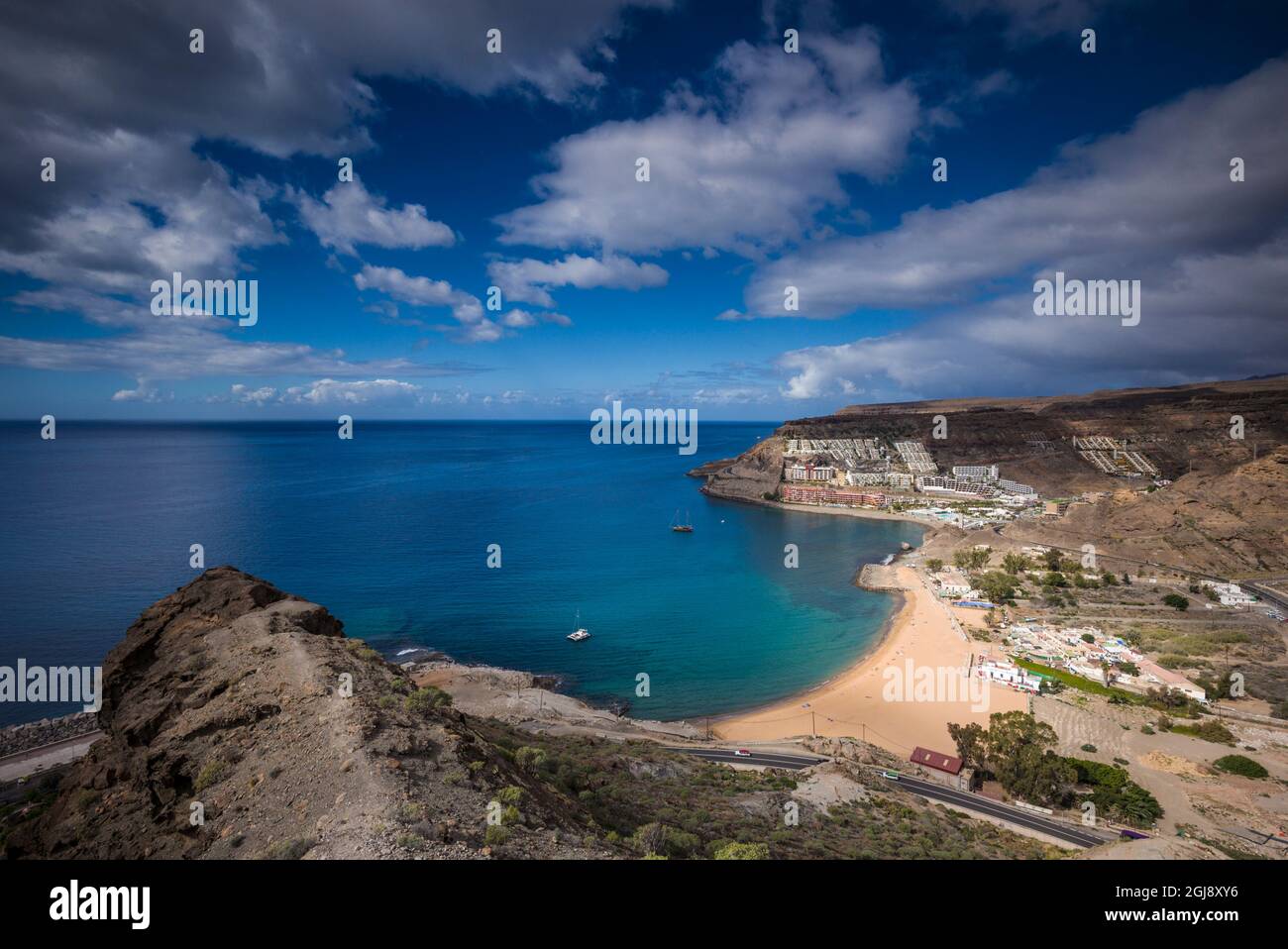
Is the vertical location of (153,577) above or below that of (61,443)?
below

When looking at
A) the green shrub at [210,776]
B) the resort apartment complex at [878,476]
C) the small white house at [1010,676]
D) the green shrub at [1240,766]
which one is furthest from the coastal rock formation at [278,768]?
the resort apartment complex at [878,476]

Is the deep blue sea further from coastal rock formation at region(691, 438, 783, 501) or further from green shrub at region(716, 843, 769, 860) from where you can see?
green shrub at region(716, 843, 769, 860)

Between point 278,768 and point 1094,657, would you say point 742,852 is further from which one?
point 1094,657

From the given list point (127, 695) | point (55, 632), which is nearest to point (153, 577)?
point (55, 632)

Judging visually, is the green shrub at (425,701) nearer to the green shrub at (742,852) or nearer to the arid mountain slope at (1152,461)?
the green shrub at (742,852)
